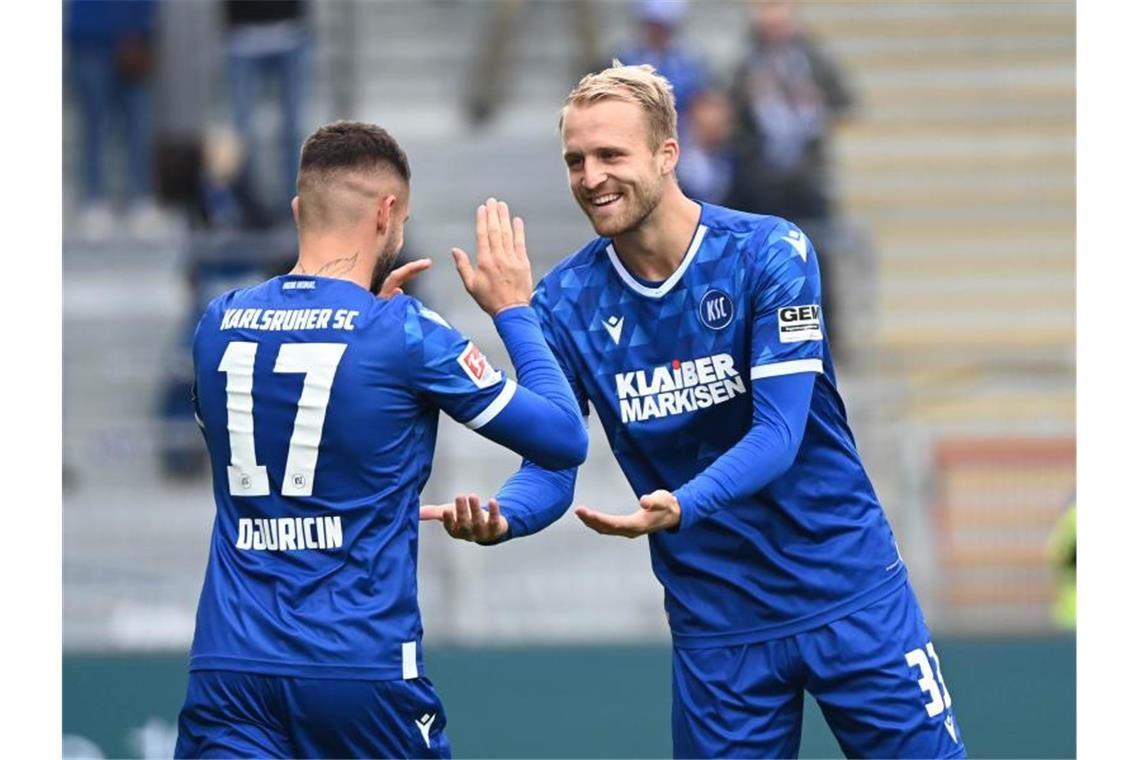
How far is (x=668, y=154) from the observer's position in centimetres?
560

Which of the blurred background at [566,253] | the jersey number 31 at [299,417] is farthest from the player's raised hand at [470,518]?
the blurred background at [566,253]

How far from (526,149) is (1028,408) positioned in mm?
4888

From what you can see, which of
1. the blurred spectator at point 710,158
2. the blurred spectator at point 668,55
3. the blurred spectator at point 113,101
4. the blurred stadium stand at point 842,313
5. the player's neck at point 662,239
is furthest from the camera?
the blurred spectator at point 113,101

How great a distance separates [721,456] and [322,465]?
3.96 feet

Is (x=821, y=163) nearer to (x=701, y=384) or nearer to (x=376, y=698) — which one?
(x=701, y=384)

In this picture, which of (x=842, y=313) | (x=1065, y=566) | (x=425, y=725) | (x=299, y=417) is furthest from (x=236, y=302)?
(x=842, y=313)

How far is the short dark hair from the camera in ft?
16.3

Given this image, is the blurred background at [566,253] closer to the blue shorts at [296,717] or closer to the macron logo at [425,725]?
the macron logo at [425,725]

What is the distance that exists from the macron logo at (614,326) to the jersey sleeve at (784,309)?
0.41 m

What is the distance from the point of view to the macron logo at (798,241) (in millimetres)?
5570

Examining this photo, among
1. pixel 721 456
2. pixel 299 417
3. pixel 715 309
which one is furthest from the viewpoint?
pixel 715 309

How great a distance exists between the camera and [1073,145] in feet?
49.6

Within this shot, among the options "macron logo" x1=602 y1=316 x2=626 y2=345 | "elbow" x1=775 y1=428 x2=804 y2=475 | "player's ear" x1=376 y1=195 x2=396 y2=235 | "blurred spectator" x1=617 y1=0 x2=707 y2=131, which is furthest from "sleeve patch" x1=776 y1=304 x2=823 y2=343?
"blurred spectator" x1=617 y1=0 x2=707 y2=131

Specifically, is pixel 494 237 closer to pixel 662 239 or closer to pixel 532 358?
pixel 532 358
